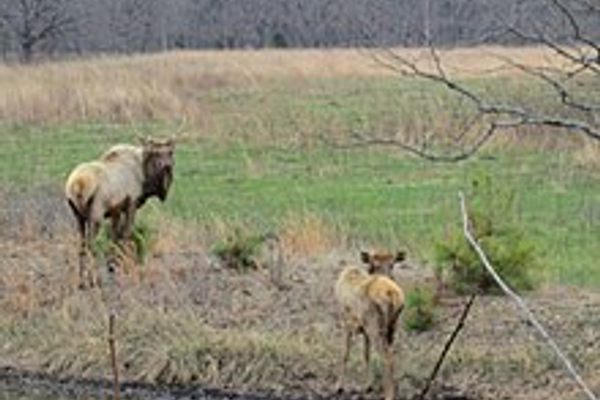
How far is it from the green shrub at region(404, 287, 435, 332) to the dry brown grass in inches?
487

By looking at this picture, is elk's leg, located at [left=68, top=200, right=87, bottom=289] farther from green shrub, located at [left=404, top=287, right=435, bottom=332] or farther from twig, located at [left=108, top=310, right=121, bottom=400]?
twig, located at [left=108, top=310, right=121, bottom=400]

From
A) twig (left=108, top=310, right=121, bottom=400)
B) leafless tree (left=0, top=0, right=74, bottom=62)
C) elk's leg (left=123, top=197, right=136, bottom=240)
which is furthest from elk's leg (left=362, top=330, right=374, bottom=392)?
leafless tree (left=0, top=0, right=74, bottom=62)

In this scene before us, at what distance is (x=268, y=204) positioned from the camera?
2069 centimetres

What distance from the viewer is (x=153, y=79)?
1421 inches

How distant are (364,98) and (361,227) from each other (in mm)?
A: 17291

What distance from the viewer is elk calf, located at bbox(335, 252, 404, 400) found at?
11188 mm

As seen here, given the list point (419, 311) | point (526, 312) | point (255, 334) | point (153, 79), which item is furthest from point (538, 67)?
point (153, 79)

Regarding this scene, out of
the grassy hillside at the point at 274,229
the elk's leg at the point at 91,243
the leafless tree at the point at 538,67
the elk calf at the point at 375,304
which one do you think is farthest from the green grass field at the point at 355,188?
the leafless tree at the point at 538,67

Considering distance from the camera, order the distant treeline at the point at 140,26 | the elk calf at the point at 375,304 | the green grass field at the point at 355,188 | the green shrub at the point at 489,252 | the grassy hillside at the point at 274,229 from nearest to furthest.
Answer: the elk calf at the point at 375,304 → the grassy hillside at the point at 274,229 → the green shrub at the point at 489,252 → the green grass field at the point at 355,188 → the distant treeline at the point at 140,26

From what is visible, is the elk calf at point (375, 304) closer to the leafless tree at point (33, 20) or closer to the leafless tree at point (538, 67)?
the leafless tree at point (538, 67)

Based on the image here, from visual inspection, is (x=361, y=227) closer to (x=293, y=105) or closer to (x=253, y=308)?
(x=253, y=308)

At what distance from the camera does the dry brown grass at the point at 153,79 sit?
31.8m

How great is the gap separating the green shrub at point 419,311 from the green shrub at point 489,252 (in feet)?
1.32

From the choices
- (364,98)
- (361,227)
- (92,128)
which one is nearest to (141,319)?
(361,227)
